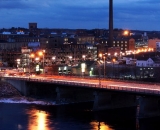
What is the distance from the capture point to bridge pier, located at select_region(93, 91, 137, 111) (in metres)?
52.0

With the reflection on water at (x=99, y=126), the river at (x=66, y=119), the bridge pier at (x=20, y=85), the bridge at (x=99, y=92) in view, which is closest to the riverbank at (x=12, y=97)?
the bridge pier at (x=20, y=85)

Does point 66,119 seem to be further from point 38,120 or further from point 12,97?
point 12,97

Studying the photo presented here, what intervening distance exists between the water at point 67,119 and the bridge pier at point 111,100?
3.80 ft

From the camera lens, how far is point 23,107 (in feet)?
174

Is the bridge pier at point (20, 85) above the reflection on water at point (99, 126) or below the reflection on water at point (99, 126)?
above

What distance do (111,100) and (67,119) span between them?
8.50 m

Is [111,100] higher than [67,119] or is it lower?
higher

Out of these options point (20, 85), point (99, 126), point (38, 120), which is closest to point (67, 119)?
point (38, 120)

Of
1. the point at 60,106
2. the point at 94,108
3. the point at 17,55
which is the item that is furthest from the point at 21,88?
the point at 17,55

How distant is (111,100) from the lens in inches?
2096

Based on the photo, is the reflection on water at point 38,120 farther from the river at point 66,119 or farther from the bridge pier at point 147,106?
the bridge pier at point 147,106

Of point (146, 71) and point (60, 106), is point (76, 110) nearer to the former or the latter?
point (60, 106)

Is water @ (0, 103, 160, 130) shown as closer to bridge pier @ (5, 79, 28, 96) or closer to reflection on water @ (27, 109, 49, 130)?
reflection on water @ (27, 109, 49, 130)

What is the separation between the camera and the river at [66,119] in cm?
4278
